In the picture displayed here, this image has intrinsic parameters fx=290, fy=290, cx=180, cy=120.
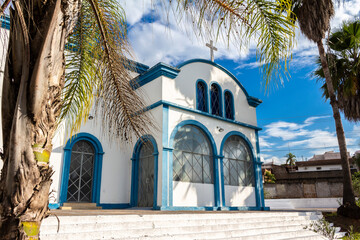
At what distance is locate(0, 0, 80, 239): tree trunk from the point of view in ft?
6.83

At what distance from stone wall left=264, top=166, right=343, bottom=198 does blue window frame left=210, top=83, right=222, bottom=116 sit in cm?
1431

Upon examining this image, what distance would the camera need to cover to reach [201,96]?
13.4m

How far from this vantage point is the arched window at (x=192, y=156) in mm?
11395

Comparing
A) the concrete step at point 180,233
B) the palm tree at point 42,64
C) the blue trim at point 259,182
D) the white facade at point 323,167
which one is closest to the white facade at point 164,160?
the blue trim at point 259,182

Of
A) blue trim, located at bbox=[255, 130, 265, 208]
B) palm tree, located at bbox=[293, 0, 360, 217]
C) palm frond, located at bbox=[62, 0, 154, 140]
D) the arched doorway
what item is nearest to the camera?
palm frond, located at bbox=[62, 0, 154, 140]

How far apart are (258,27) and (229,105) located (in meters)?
11.5

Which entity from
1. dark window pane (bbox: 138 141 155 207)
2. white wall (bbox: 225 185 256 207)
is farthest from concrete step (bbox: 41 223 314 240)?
dark window pane (bbox: 138 141 155 207)

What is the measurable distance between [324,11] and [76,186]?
1211 centimetres

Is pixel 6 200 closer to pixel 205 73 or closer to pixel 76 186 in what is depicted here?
pixel 76 186

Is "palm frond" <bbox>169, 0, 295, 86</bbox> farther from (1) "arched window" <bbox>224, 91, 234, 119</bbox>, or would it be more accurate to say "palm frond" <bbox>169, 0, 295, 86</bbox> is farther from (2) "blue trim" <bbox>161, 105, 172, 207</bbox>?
(1) "arched window" <bbox>224, 91, 234, 119</bbox>

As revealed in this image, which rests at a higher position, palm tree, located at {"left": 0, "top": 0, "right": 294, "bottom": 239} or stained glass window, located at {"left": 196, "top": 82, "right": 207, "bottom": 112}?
stained glass window, located at {"left": 196, "top": 82, "right": 207, "bottom": 112}

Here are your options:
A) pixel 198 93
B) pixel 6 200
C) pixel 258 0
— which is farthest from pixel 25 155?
pixel 198 93

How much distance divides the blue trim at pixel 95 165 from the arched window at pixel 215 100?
5486mm

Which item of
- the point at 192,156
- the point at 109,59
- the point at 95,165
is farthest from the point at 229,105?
the point at 109,59
